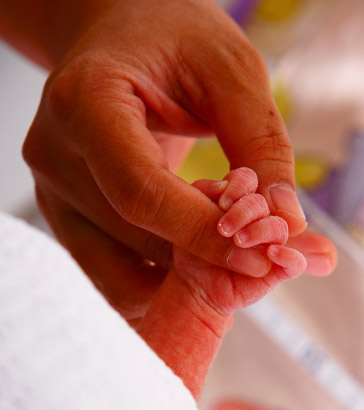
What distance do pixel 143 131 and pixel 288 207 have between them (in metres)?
0.11

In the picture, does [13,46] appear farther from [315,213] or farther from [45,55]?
[315,213]

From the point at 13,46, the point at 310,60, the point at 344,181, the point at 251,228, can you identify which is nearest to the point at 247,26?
the point at 310,60

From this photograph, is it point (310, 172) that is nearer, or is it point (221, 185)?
point (221, 185)

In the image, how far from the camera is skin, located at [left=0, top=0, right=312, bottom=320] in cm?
38

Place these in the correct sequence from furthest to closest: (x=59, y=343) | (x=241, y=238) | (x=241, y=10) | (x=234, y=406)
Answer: (x=241, y=10), (x=234, y=406), (x=241, y=238), (x=59, y=343)

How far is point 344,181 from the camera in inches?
44.5

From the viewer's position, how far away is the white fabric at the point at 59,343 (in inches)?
8.7

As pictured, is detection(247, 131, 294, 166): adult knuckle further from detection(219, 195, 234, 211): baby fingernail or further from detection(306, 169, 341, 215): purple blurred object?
detection(306, 169, 341, 215): purple blurred object

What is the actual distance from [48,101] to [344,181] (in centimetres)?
79

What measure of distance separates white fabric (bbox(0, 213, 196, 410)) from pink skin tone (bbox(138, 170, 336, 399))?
3.7 inches

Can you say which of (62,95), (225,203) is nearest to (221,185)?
(225,203)

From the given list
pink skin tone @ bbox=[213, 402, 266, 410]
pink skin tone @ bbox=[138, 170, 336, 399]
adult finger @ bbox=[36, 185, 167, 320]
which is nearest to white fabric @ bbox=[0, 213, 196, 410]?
pink skin tone @ bbox=[138, 170, 336, 399]

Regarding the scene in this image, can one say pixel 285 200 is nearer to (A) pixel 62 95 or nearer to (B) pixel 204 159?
(A) pixel 62 95

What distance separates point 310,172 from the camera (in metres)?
1.14
